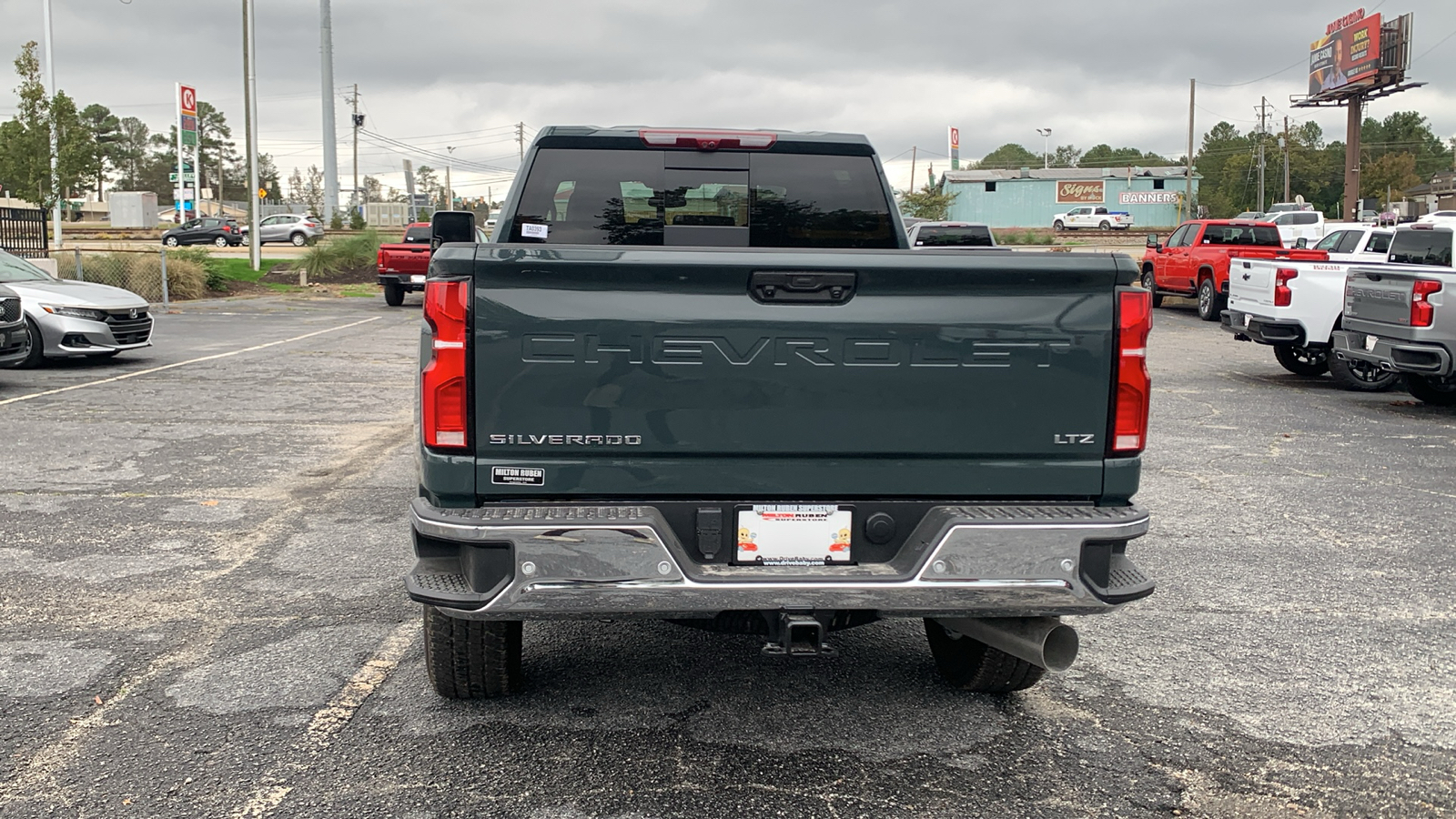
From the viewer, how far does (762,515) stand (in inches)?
138

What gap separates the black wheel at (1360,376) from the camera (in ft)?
44.5

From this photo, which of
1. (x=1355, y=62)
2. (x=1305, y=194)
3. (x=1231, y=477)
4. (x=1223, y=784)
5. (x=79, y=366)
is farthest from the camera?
(x=1305, y=194)

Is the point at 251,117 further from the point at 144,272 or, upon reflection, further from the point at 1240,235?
the point at 1240,235

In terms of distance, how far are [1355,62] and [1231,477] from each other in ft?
227

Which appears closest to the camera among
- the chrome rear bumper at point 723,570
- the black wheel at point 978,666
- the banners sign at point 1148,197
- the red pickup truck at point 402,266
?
the chrome rear bumper at point 723,570

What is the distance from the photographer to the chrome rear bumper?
3320 millimetres

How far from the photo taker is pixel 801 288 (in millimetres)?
3428

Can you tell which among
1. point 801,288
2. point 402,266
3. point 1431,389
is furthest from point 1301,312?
point 402,266

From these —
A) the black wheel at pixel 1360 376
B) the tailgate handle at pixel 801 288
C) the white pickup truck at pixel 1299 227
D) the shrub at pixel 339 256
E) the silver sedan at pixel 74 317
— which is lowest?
the black wheel at pixel 1360 376

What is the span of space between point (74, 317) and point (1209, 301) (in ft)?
65.8

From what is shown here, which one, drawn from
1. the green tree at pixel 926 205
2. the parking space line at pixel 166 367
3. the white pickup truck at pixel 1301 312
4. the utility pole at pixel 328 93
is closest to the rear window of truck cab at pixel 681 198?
the parking space line at pixel 166 367

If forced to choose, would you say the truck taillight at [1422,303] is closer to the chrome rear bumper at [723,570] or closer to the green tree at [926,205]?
the chrome rear bumper at [723,570]

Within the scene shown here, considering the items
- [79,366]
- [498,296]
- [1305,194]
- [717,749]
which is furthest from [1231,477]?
[1305,194]

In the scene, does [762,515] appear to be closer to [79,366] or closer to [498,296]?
[498,296]
